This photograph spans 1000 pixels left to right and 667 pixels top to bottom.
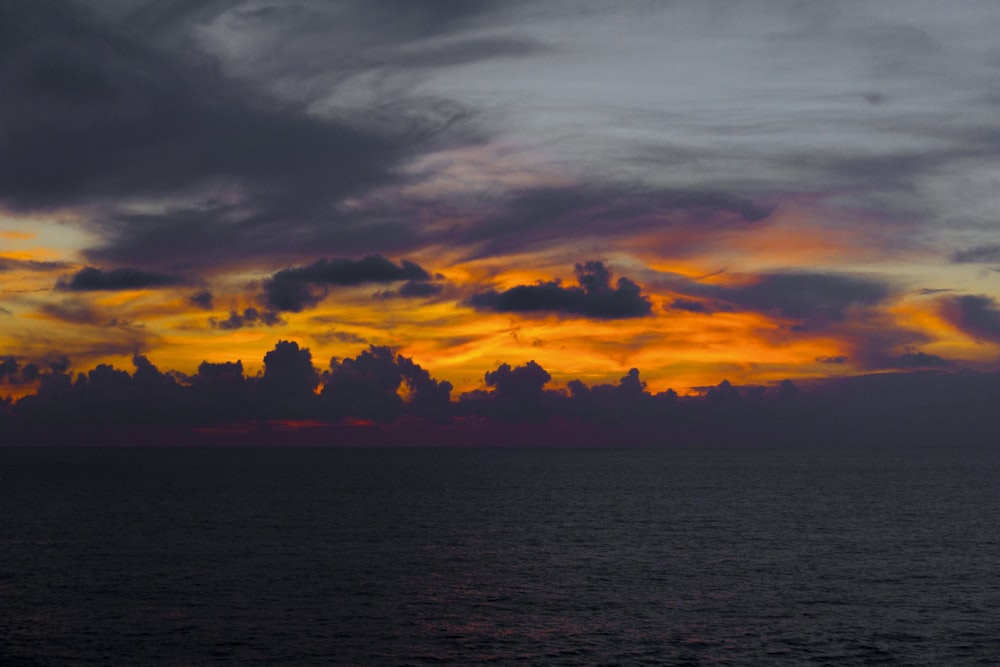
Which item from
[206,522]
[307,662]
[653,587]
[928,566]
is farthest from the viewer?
[206,522]

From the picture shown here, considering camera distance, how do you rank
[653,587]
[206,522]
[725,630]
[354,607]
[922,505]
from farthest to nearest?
[922,505]
[206,522]
[653,587]
[354,607]
[725,630]

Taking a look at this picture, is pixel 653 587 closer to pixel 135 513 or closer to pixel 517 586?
pixel 517 586

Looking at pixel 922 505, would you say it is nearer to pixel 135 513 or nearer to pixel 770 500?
pixel 770 500

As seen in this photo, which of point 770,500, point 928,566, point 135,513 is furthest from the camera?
point 770,500

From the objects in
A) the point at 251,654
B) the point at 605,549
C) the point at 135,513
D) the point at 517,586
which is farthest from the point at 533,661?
the point at 135,513

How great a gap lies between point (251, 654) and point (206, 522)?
8459 cm

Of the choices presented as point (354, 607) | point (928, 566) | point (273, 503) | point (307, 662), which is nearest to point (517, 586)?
point (354, 607)

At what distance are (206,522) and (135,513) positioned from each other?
2224cm

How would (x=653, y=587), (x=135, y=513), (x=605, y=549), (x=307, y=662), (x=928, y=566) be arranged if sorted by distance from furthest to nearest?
(x=135, y=513)
(x=605, y=549)
(x=928, y=566)
(x=653, y=587)
(x=307, y=662)

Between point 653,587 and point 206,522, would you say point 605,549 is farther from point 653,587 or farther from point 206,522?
point 206,522

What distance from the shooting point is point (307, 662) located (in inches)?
2420

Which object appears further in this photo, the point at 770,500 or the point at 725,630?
the point at 770,500

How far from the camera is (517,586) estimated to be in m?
88.2

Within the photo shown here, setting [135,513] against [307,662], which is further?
[135,513]
